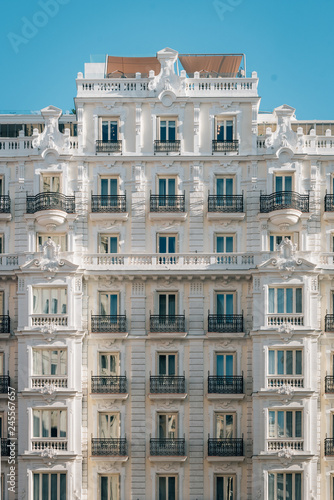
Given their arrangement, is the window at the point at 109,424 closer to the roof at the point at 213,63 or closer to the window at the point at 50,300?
the window at the point at 50,300

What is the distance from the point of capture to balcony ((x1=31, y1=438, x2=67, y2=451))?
5197cm

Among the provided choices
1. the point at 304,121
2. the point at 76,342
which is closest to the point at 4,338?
the point at 76,342

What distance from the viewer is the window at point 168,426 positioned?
53.0 metres

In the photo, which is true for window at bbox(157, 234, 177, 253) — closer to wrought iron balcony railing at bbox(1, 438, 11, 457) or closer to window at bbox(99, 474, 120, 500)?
window at bbox(99, 474, 120, 500)

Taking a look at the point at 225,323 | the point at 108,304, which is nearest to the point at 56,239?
the point at 108,304

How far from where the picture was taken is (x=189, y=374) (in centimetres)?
5331

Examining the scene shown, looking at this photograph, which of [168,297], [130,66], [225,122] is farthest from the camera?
[130,66]

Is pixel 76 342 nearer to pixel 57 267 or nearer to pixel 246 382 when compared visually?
pixel 57 267

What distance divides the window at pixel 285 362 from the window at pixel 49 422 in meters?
11.3

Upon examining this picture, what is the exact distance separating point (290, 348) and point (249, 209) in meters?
8.10

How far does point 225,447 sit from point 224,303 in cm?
771

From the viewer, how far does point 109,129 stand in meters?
55.7

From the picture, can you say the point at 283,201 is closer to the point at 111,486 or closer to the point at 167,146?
the point at 167,146

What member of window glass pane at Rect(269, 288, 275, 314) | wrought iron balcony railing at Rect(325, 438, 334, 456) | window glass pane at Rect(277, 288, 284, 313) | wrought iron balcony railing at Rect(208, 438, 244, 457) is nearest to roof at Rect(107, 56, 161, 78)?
window glass pane at Rect(269, 288, 275, 314)
